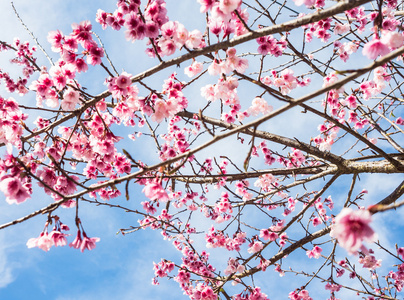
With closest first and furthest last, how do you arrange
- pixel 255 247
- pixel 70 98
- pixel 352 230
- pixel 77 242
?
1. pixel 352 230
2. pixel 77 242
3. pixel 70 98
4. pixel 255 247

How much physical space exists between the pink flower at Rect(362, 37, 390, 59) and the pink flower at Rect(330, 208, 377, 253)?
1.24 meters

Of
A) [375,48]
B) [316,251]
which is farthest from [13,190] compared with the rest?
[316,251]

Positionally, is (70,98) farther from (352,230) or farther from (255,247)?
(255,247)

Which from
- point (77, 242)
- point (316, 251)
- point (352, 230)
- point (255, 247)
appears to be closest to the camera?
point (352, 230)

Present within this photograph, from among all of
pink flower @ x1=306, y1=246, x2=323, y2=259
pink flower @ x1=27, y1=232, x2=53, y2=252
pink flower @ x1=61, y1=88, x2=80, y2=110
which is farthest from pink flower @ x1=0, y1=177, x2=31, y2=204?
pink flower @ x1=306, y1=246, x2=323, y2=259

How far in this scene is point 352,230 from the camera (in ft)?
4.43

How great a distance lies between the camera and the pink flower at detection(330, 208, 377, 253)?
1.32 metres

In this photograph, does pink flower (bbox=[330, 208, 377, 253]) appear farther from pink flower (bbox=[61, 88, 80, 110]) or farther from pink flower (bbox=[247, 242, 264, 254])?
pink flower (bbox=[247, 242, 264, 254])

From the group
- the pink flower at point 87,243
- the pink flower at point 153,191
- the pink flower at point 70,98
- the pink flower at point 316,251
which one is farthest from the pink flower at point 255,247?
the pink flower at point 70,98

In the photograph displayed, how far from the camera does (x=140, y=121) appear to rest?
5805 millimetres

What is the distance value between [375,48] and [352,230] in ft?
4.36

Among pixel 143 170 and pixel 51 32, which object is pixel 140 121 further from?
pixel 143 170

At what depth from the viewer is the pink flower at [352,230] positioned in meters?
1.32

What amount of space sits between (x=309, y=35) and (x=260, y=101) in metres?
2.30
